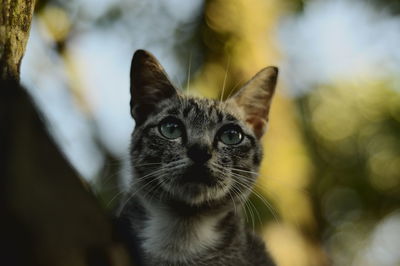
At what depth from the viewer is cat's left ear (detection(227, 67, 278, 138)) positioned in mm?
4695

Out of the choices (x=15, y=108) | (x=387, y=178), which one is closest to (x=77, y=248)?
(x=15, y=108)

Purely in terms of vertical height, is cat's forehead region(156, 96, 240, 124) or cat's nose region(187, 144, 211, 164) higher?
cat's forehead region(156, 96, 240, 124)

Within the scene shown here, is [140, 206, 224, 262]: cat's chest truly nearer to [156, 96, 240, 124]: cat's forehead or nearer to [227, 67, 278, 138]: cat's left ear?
[156, 96, 240, 124]: cat's forehead

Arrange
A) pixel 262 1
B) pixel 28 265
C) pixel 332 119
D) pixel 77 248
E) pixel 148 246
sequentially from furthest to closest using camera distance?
pixel 332 119 < pixel 262 1 < pixel 148 246 < pixel 77 248 < pixel 28 265

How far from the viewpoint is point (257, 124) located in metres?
4.80

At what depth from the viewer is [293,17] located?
7441 millimetres

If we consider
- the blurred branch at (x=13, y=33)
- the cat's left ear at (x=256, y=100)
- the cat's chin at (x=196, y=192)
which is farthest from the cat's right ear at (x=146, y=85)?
the blurred branch at (x=13, y=33)

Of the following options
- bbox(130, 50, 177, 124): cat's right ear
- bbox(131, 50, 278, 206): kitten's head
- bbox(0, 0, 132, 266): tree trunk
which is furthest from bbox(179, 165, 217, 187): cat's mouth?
bbox(0, 0, 132, 266): tree trunk

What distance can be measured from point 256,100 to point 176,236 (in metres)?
1.52

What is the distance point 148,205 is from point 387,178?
570cm

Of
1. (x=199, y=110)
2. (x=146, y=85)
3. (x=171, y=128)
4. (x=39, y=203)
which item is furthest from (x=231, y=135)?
(x=39, y=203)

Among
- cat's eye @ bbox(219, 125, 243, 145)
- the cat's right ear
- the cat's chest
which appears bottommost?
the cat's chest

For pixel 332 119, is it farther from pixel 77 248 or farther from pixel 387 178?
pixel 77 248

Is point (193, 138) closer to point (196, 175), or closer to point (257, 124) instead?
point (196, 175)
